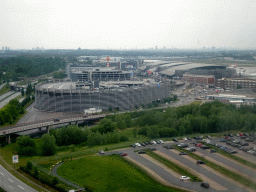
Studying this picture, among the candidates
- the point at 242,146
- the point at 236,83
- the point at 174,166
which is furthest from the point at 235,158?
the point at 236,83

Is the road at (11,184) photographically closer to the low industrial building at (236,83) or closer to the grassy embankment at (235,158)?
the grassy embankment at (235,158)

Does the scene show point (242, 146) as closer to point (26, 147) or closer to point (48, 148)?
point (48, 148)

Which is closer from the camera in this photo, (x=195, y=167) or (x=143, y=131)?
(x=195, y=167)

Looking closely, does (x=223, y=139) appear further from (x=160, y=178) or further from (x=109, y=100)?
(x=109, y=100)

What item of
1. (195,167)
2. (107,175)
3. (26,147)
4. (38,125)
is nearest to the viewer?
(107,175)

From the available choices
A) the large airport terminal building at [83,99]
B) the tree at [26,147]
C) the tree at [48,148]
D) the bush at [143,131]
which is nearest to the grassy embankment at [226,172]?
the bush at [143,131]

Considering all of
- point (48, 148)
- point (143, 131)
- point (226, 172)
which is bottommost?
point (48, 148)

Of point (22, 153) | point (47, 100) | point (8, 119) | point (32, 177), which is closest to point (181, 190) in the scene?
point (32, 177)
